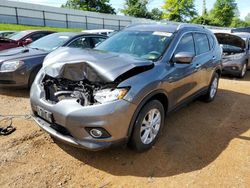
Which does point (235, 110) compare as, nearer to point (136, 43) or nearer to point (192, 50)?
point (192, 50)

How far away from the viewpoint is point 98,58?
3.37 meters

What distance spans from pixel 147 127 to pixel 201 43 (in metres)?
2.54

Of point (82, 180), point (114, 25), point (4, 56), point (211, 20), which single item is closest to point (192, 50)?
point (82, 180)

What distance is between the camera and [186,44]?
4.46 metres

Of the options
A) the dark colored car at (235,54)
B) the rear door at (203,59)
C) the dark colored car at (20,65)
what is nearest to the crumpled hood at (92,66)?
the rear door at (203,59)

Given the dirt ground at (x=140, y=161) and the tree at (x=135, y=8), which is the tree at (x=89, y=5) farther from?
the dirt ground at (x=140, y=161)

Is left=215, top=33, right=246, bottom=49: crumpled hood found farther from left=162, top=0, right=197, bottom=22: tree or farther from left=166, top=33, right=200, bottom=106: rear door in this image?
left=162, top=0, right=197, bottom=22: tree

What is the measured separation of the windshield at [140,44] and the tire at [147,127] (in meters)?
0.77

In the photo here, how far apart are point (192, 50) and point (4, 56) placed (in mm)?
4155

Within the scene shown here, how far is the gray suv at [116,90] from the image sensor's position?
295 centimetres

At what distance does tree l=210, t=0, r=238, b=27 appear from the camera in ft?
195

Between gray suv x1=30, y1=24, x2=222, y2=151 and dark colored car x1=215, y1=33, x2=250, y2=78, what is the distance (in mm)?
5340

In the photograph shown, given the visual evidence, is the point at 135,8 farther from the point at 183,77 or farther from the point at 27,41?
the point at 183,77

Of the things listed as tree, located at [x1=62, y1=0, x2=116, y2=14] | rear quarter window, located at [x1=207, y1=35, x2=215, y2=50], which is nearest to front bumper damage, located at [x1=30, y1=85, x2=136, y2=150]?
rear quarter window, located at [x1=207, y1=35, x2=215, y2=50]
